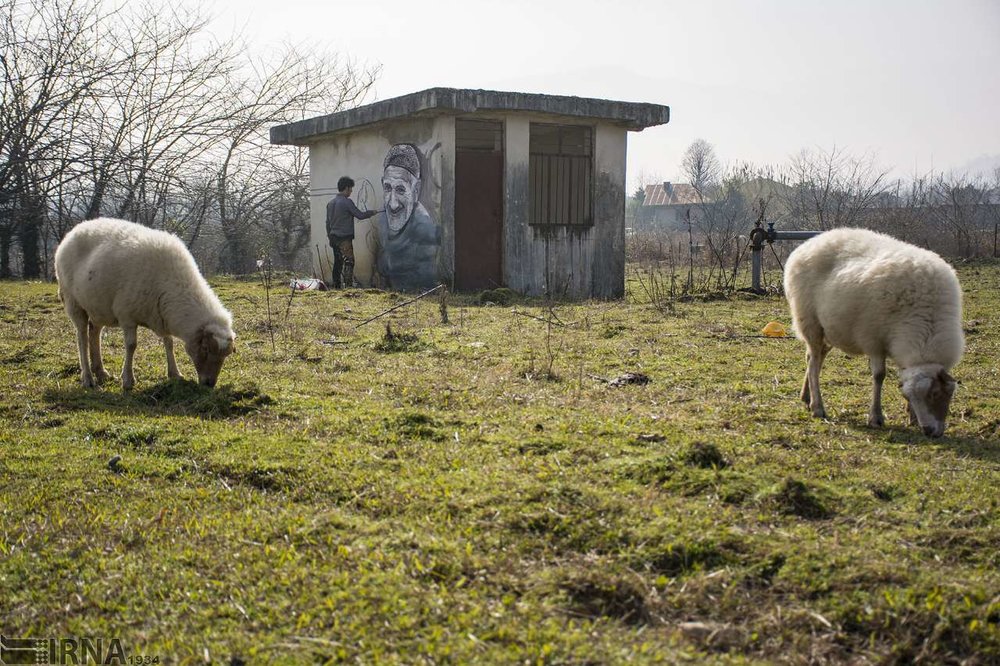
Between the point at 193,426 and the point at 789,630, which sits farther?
the point at 193,426

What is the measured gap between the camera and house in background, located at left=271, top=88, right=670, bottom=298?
1525 cm

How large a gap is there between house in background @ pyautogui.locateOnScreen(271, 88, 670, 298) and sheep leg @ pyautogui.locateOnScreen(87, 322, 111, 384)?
8037 mm

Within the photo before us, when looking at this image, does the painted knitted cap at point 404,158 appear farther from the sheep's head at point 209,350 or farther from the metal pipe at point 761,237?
the sheep's head at point 209,350

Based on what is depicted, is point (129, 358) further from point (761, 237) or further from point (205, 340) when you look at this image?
point (761, 237)

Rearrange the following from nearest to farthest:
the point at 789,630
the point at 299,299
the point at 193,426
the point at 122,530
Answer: the point at 789,630 → the point at 122,530 → the point at 193,426 → the point at 299,299

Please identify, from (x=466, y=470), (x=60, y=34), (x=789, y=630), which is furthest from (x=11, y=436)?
(x=60, y=34)

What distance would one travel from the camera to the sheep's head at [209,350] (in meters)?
6.86

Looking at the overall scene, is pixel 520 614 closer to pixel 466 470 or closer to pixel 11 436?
pixel 466 470

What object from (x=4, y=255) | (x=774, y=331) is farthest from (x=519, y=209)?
(x=4, y=255)

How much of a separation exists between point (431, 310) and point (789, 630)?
9651 mm

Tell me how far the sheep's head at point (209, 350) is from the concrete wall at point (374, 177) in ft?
28.2

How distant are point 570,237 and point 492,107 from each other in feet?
9.30

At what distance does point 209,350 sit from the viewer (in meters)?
6.88

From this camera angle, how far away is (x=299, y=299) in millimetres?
13555
